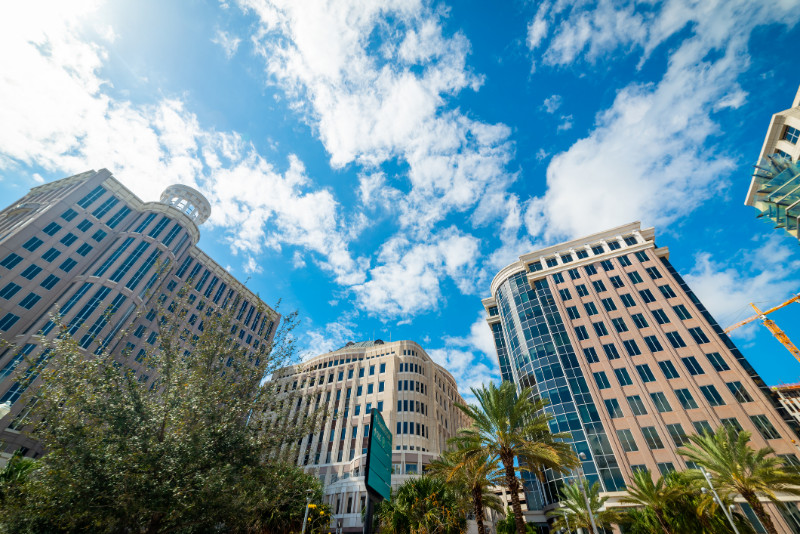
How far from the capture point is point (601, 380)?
134 feet

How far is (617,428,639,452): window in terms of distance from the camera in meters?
35.7

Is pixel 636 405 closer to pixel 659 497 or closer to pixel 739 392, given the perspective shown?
pixel 739 392

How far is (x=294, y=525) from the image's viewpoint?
22.9m

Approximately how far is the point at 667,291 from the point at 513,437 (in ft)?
124

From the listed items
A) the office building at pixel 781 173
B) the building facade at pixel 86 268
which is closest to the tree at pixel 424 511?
the building facade at pixel 86 268

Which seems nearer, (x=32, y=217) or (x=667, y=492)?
(x=667, y=492)

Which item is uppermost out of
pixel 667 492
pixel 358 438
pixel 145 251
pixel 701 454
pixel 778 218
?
→ pixel 145 251

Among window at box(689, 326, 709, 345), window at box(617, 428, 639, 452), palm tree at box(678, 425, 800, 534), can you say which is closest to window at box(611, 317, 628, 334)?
window at box(689, 326, 709, 345)

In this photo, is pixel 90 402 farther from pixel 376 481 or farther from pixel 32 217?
pixel 32 217

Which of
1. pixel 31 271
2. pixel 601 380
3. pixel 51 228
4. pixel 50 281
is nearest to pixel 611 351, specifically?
pixel 601 380

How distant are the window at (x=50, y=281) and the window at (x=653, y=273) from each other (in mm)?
78918

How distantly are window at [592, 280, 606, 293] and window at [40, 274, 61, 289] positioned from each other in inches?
2853

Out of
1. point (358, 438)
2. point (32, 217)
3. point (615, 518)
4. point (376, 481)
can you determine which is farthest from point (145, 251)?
point (615, 518)

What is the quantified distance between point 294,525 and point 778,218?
2219 inches
